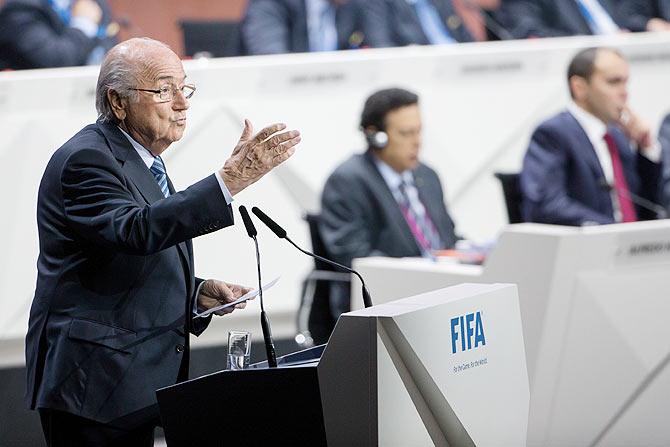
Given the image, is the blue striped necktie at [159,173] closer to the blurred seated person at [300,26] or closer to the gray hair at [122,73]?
the gray hair at [122,73]

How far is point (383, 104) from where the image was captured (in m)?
5.54

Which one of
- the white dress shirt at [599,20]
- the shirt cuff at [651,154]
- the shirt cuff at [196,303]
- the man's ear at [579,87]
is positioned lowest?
the shirt cuff at [196,303]

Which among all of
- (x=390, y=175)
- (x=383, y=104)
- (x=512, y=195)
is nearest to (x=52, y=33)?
(x=383, y=104)

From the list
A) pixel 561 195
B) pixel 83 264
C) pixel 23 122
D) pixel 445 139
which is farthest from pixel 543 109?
pixel 83 264

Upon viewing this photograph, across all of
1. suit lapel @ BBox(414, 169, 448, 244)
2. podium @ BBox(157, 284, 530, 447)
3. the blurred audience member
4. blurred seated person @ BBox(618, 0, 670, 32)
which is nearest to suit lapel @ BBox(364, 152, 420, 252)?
suit lapel @ BBox(414, 169, 448, 244)

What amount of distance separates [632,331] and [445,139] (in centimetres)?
277

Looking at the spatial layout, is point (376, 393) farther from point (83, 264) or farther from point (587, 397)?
point (587, 397)

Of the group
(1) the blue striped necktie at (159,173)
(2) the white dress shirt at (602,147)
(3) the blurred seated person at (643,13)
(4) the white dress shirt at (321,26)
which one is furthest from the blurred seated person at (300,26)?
(1) the blue striped necktie at (159,173)

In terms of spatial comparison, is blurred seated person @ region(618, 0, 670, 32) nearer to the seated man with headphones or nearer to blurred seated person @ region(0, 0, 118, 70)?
the seated man with headphones

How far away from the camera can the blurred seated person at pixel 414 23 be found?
7387 millimetres

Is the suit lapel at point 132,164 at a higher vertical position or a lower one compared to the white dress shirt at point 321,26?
lower

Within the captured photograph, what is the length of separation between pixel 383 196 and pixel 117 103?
287cm

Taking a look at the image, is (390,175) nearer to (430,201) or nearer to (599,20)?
(430,201)

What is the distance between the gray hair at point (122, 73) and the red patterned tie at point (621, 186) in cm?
361
